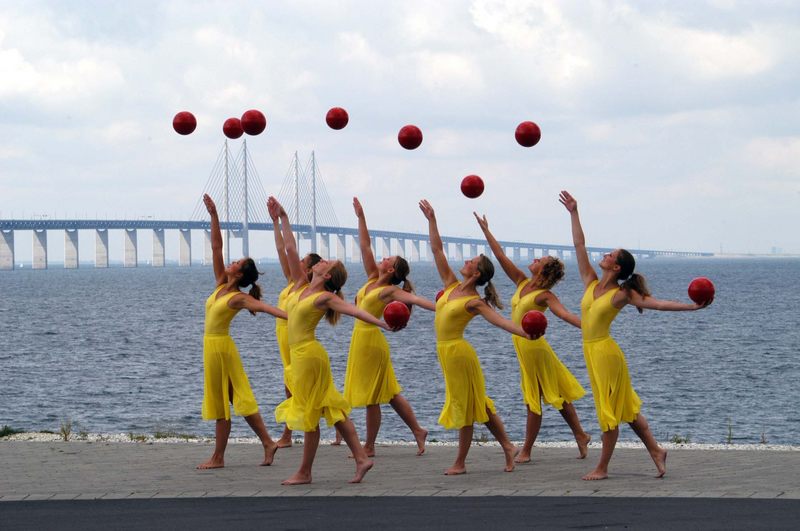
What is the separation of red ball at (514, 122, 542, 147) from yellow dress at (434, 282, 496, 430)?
5.12 ft

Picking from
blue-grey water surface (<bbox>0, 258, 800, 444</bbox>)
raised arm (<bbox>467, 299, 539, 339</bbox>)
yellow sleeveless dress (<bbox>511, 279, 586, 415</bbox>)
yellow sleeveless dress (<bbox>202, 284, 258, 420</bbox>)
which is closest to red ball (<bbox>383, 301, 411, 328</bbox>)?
raised arm (<bbox>467, 299, 539, 339</bbox>)

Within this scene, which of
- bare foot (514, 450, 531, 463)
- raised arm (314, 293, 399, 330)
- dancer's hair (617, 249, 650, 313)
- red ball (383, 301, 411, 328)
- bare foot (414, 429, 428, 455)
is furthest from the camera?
bare foot (414, 429, 428, 455)

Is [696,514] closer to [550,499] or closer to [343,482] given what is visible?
[550,499]

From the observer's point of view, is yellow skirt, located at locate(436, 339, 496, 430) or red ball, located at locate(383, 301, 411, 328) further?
yellow skirt, located at locate(436, 339, 496, 430)

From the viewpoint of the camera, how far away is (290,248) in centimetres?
905

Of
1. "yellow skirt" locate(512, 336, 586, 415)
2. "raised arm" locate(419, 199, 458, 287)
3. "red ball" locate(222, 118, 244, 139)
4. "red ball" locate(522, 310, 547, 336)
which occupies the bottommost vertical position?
"yellow skirt" locate(512, 336, 586, 415)

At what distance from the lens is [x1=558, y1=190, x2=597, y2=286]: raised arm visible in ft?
28.4

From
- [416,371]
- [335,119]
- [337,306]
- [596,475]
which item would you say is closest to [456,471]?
[596,475]

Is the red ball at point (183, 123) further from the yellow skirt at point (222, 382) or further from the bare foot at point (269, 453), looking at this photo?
the bare foot at point (269, 453)

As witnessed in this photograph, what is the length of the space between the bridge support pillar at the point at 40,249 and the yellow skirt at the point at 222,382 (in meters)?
133

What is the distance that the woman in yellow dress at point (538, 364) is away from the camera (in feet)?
30.3

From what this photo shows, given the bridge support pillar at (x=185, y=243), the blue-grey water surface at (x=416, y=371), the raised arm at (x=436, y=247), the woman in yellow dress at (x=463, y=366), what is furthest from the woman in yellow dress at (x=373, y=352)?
the bridge support pillar at (x=185, y=243)

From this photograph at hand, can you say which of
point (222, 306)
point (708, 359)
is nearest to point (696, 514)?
point (222, 306)

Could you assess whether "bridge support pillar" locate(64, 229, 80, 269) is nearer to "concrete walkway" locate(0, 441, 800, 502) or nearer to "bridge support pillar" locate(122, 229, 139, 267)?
"bridge support pillar" locate(122, 229, 139, 267)
